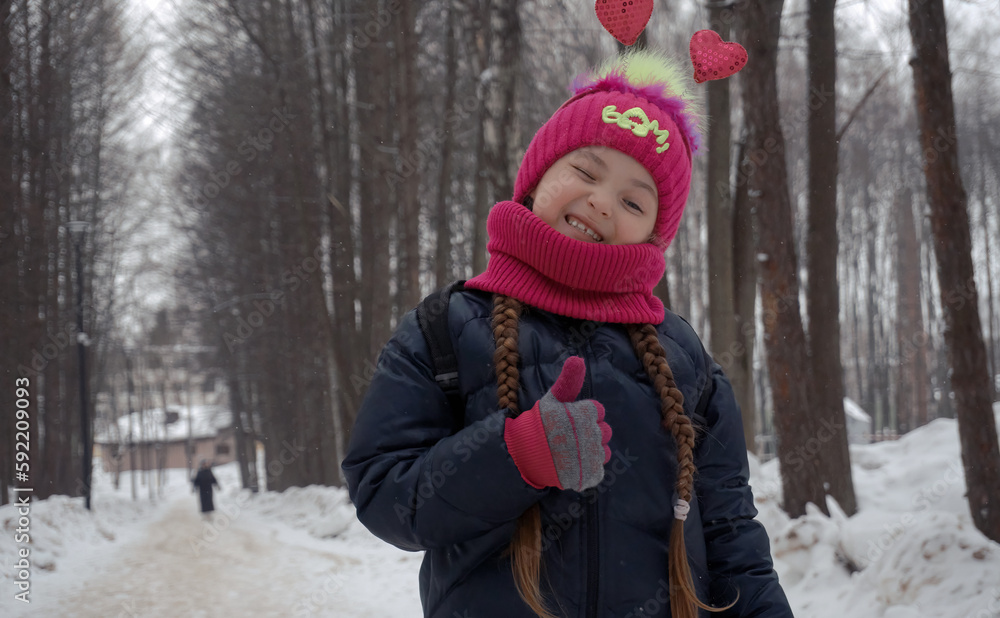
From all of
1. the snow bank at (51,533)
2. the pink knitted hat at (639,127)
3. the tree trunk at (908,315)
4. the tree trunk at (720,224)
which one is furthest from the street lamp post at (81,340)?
the tree trunk at (908,315)

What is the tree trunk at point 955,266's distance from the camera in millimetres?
4957

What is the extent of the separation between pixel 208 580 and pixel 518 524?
7.74 m

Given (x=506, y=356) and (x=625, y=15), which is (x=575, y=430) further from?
(x=625, y=15)

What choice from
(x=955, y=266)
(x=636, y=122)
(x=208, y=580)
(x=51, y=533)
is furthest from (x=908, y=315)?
(x=636, y=122)

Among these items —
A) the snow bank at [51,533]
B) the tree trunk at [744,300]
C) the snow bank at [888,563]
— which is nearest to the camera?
the snow bank at [888,563]

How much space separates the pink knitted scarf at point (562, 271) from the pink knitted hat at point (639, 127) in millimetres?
204

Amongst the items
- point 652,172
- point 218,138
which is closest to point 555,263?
point 652,172

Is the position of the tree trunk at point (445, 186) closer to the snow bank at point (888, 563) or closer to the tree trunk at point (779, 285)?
the tree trunk at point (779, 285)

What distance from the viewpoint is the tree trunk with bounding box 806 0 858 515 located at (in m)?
7.24

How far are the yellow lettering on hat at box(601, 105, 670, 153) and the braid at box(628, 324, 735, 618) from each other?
0.51m

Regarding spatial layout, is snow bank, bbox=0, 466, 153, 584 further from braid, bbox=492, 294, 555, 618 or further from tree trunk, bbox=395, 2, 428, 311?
braid, bbox=492, 294, 555, 618

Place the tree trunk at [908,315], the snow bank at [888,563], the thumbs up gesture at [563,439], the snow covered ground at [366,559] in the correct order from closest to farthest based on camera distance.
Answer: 1. the thumbs up gesture at [563,439]
2. the snow bank at [888,563]
3. the snow covered ground at [366,559]
4. the tree trunk at [908,315]

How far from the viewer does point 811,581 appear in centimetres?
479

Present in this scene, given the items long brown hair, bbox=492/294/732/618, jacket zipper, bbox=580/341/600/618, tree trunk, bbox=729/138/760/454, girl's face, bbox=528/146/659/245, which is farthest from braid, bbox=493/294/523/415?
tree trunk, bbox=729/138/760/454
